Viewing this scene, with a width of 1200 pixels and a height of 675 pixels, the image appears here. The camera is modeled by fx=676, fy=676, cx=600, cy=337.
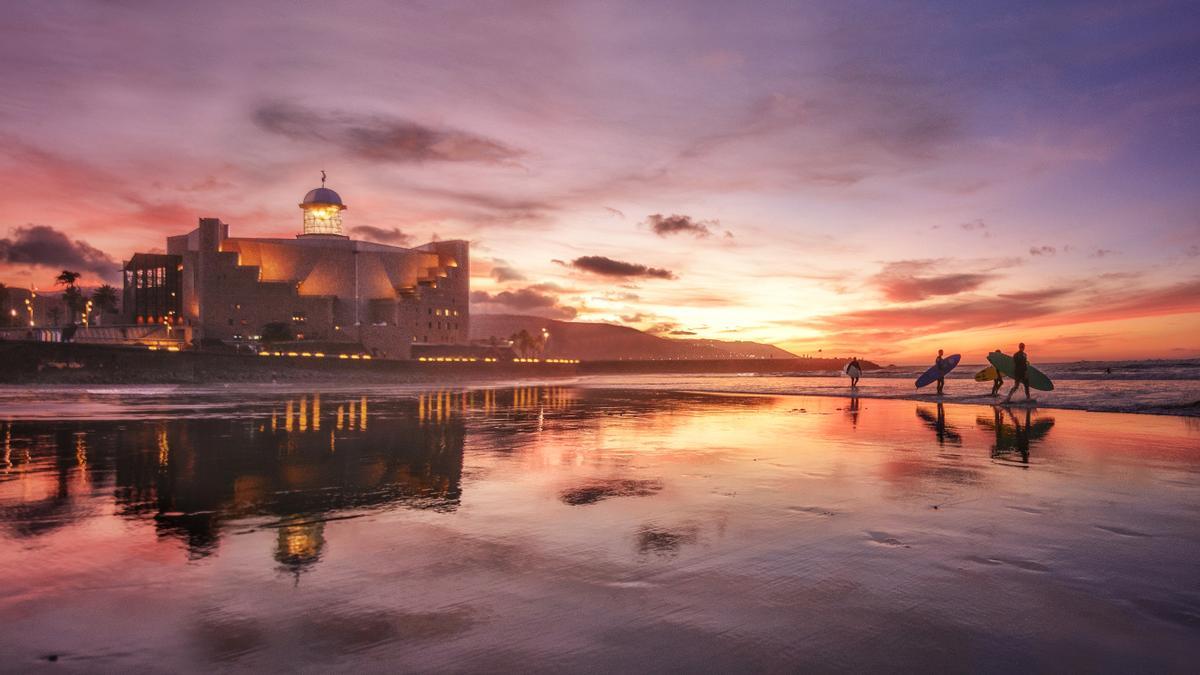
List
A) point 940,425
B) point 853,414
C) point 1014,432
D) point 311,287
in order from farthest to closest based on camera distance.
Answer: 1. point 311,287
2. point 853,414
3. point 940,425
4. point 1014,432

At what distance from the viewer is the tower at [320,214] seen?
11500 cm

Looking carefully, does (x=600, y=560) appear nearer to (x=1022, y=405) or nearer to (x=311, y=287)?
(x=1022, y=405)

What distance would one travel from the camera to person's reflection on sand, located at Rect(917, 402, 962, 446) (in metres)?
15.2

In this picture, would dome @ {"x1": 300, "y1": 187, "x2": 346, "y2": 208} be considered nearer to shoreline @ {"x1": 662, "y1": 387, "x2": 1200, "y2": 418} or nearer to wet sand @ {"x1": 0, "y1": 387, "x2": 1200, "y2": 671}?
shoreline @ {"x1": 662, "y1": 387, "x2": 1200, "y2": 418}

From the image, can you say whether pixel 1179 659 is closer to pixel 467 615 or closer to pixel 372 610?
pixel 467 615

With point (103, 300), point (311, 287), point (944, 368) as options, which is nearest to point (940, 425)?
point (944, 368)

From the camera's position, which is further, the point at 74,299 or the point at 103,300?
the point at 103,300

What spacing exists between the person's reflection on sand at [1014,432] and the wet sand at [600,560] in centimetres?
28

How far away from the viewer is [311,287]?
107 metres

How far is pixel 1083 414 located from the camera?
22031 millimetres

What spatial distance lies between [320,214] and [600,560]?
121603 mm

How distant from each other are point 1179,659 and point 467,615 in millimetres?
4238

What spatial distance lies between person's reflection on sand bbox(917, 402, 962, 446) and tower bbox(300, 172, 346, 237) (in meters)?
108

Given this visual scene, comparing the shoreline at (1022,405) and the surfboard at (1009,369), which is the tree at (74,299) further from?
the surfboard at (1009,369)
